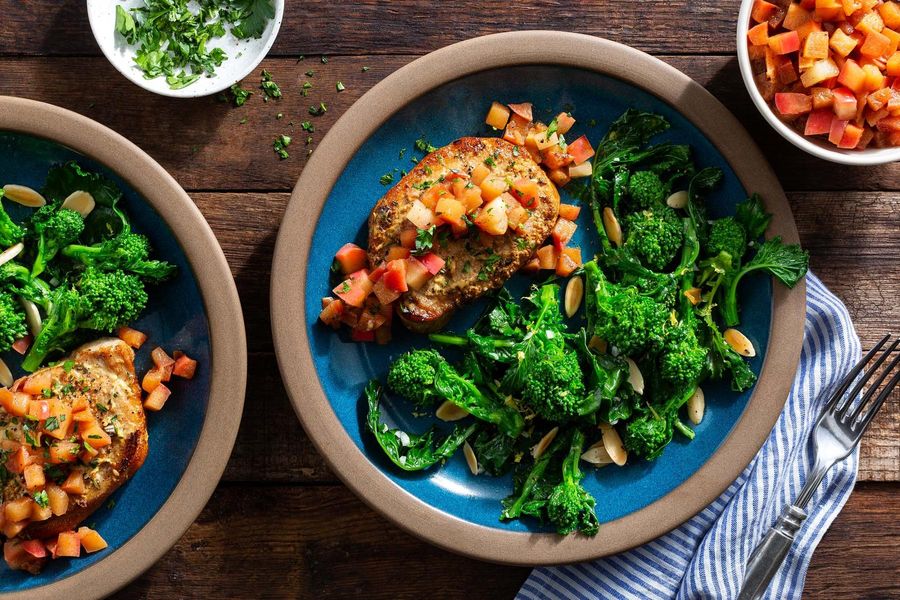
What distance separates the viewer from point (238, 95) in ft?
13.5

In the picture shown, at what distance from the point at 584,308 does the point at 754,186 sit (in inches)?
40.6

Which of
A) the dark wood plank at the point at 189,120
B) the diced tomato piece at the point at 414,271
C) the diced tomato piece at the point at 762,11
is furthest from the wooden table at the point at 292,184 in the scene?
the diced tomato piece at the point at 414,271

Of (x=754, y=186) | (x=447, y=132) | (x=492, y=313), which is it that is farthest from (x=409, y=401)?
(x=754, y=186)

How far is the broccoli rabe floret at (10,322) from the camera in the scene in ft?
12.0

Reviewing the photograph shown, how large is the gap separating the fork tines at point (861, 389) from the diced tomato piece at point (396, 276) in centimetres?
231

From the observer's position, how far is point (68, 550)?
374cm

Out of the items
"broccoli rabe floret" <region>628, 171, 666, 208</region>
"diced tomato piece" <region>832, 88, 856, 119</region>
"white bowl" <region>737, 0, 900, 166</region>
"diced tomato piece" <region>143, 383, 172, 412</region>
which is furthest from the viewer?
"broccoli rabe floret" <region>628, 171, 666, 208</region>

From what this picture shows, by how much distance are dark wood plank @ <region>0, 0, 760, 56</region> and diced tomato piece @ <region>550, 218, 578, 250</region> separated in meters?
1.07

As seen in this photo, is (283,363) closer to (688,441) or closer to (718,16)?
(688,441)

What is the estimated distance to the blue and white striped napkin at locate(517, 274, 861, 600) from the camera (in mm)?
4066

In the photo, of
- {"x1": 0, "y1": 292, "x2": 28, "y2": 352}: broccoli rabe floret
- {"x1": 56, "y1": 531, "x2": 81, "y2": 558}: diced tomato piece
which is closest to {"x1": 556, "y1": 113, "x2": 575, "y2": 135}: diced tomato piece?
{"x1": 0, "y1": 292, "x2": 28, "y2": 352}: broccoli rabe floret

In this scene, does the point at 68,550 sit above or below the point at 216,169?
below

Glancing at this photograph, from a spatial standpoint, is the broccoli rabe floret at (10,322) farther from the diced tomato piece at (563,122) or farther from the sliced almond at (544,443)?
the diced tomato piece at (563,122)

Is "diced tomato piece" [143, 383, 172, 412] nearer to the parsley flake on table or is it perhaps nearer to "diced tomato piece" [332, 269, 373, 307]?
"diced tomato piece" [332, 269, 373, 307]
